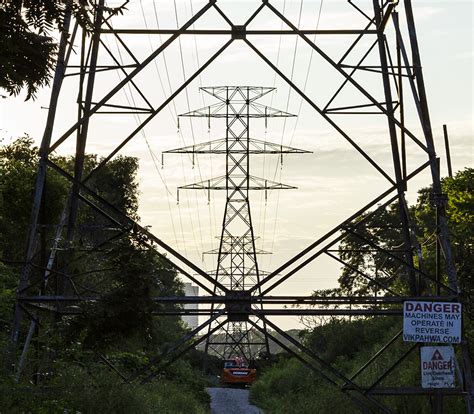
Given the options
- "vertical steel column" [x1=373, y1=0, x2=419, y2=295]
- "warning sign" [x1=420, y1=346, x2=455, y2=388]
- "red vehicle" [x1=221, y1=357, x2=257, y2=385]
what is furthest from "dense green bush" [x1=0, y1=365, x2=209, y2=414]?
"red vehicle" [x1=221, y1=357, x2=257, y2=385]

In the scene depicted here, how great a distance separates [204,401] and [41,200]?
21.3 meters

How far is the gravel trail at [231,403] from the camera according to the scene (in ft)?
129

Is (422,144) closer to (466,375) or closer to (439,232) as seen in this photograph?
(439,232)

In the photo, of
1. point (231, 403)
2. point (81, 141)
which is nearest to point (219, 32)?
point (81, 141)

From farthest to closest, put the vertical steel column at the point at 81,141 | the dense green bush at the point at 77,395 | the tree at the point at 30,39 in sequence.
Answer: the vertical steel column at the point at 81,141 < the dense green bush at the point at 77,395 < the tree at the point at 30,39

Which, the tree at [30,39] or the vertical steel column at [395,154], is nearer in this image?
the tree at [30,39]

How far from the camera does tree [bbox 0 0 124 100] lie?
11836 millimetres

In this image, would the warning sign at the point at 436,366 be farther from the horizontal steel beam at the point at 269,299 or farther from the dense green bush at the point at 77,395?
the dense green bush at the point at 77,395

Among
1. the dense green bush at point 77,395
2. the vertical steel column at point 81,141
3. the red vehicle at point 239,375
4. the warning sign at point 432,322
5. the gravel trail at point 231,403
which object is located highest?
the vertical steel column at point 81,141

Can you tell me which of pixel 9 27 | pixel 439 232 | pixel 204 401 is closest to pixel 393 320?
pixel 204 401

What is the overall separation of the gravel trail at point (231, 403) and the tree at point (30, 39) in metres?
25.8

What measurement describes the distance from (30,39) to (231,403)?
3183cm

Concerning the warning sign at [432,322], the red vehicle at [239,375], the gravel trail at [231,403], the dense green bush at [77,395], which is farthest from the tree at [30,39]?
the red vehicle at [239,375]

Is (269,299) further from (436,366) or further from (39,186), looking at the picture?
(39,186)
